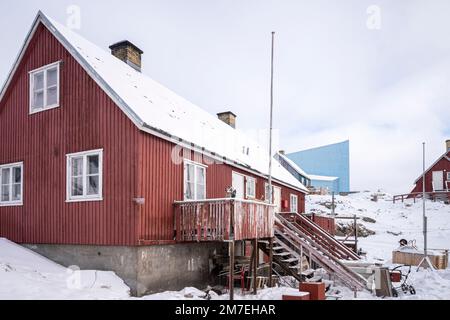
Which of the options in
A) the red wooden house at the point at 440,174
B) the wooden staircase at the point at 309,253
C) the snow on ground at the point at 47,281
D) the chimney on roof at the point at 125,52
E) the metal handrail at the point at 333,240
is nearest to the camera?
the snow on ground at the point at 47,281

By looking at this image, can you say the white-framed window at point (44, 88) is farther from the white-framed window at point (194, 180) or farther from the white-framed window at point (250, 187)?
the white-framed window at point (250, 187)

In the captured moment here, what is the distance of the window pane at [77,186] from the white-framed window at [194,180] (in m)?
3.38

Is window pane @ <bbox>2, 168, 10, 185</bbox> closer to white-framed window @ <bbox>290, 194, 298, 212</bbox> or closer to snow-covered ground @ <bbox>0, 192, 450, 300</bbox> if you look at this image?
snow-covered ground @ <bbox>0, 192, 450, 300</bbox>

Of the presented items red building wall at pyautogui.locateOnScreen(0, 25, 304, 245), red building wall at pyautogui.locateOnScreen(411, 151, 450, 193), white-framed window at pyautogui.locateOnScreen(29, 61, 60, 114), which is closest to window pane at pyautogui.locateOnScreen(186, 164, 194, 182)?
red building wall at pyautogui.locateOnScreen(0, 25, 304, 245)

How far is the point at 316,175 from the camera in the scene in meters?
64.6

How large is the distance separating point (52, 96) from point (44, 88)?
1.52 feet

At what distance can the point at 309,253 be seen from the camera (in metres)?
15.5

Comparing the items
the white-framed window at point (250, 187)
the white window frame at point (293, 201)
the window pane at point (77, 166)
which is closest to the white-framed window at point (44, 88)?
the window pane at point (77, 166)

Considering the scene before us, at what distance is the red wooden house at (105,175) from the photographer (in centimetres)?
1198

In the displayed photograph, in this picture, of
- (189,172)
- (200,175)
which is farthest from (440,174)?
(189,172)
